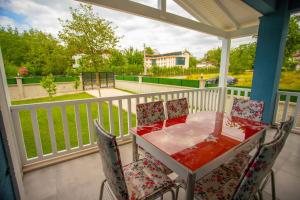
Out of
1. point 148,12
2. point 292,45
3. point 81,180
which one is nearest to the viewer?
point 81,180

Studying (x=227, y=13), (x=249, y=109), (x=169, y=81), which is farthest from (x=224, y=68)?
(x=169, y=81)

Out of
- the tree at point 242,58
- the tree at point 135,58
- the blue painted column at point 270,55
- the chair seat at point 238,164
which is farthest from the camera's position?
the tree at point 135,58

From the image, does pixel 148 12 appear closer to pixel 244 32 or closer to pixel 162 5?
pixel 162 5

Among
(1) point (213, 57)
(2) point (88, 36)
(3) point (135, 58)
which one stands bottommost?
(1) point (213, 57)

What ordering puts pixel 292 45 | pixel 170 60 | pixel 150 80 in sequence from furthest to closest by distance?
1. pixel 170 60
2. pixel 150 80
3. pixel 292 45

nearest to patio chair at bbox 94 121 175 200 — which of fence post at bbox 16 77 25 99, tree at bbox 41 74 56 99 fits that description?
tree at bbox 41 74 56 99

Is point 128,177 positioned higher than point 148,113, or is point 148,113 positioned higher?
point 148,113

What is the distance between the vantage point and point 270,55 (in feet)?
9.72

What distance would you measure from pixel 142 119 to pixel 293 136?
11.0 ft

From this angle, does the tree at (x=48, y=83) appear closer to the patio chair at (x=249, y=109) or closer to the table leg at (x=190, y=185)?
the patio chair at (x=249, y=109)

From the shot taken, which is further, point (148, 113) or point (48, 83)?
point (48, 83)

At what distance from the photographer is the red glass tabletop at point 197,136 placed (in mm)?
1017

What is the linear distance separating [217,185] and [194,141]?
381 millimetres

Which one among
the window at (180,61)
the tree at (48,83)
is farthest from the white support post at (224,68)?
the tree at (48,83)
